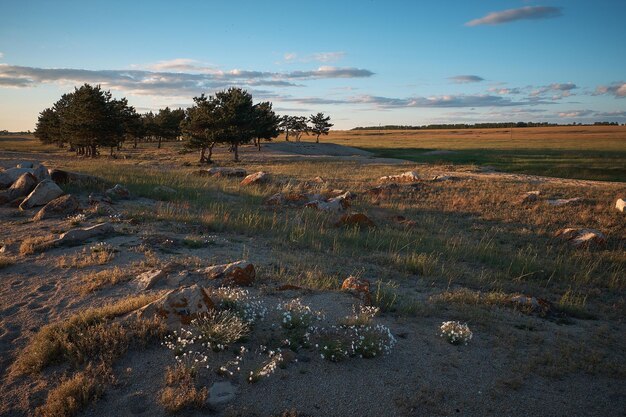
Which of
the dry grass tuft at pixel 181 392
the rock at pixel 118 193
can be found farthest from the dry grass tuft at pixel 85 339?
the rock at pixel 118 193

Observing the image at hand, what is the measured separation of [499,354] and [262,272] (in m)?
3.61

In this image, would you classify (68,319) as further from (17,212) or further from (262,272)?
(17,212)

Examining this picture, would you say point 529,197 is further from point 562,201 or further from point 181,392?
point 181,392

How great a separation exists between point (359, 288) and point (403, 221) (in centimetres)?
732

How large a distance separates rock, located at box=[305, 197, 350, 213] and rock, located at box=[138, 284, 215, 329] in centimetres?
884

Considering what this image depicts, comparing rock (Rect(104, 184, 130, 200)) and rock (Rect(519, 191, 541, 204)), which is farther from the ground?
rock (Rect(104, 184, 130, 200))

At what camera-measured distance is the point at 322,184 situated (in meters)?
21.1

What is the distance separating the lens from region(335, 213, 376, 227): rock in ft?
37.8

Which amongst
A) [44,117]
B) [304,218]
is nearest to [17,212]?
[304,218]

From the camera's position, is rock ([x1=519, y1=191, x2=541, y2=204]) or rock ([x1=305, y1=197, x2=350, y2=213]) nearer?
rock ([x1=305, y1=197, x2=350, y2=213])

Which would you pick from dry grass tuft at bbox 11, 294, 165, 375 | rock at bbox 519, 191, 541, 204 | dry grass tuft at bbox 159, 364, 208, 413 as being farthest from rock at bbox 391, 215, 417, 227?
dry grass tuft at bbox 159, 364, 208, 413

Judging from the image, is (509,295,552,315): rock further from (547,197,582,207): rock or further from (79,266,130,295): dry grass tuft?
(547,197,582,207): rock

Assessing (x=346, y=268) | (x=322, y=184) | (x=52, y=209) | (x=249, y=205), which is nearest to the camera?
(x=346, y=268)

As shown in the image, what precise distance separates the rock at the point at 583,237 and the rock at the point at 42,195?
1385 centimetres
